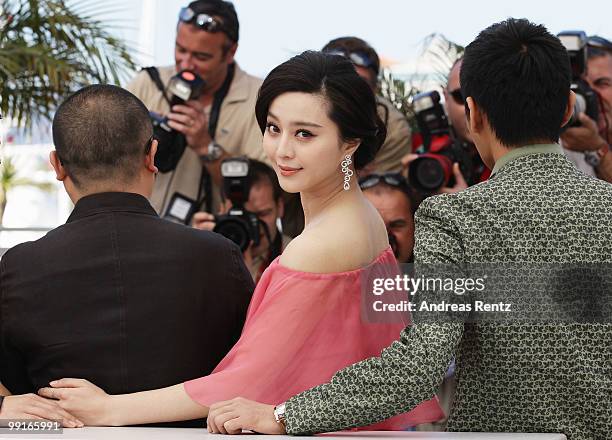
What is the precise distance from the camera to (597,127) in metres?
3.95

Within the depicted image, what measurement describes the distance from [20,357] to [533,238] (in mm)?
1113

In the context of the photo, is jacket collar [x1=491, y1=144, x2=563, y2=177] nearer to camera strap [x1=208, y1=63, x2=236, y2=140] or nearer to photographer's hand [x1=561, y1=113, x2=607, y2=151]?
photographer's hand [x1=561, y1=113, x2=607, y2=151]

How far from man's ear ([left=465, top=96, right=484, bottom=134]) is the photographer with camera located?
230 centimetres

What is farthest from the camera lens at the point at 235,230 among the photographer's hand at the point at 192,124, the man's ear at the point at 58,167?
the man's ear at the point at 58,167

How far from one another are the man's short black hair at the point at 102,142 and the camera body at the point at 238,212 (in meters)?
1.55

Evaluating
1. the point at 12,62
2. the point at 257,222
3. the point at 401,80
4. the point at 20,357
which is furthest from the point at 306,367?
the point at 12,62

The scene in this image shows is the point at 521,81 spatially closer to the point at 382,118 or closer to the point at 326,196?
the point at 326,196

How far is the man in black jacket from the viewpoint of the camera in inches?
86.4

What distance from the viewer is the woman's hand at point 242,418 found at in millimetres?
1893

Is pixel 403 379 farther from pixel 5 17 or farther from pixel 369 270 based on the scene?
pixel 5 17

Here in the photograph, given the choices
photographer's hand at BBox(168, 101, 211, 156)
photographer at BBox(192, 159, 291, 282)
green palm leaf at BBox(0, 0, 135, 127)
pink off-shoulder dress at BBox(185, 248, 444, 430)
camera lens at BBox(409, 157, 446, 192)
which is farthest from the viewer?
green palm leaf at BBox(0, 0, 135, 127)

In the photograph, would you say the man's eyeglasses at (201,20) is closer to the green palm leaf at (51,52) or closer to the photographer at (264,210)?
the photographer at (264,210)

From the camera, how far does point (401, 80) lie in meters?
5.63
